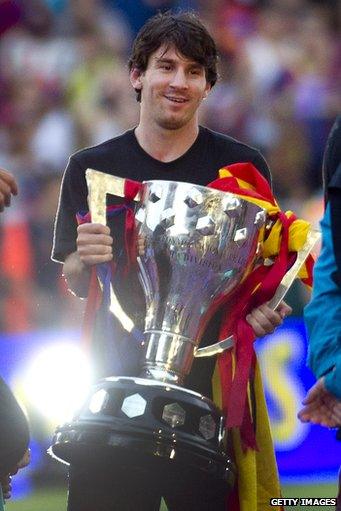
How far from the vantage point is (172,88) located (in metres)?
3.60

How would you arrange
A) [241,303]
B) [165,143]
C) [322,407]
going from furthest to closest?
[165,143], [241,303], [322,407]

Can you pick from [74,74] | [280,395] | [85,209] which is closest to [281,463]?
[280,395]

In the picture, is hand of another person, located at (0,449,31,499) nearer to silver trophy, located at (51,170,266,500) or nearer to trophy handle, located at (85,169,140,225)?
silver trophy, located at (51,170,266,500)

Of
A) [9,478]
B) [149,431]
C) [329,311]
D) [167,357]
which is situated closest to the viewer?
[329,311]

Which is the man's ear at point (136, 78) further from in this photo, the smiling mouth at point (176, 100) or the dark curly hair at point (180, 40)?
the smiling mouth at point (176, 100)

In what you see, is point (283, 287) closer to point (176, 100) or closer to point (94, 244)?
point (94, 244)

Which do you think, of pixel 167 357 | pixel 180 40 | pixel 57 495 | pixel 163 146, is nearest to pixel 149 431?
pixel 167 357

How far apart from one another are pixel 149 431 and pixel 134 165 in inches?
33.9

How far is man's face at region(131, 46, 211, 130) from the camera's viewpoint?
360 cm

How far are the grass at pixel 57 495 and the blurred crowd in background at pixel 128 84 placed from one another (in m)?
2.02

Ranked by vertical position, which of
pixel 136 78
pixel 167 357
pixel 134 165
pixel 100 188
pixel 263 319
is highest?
pixel 136 78

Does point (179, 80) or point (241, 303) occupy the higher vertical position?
point (179, 80)

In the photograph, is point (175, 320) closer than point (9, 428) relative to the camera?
No

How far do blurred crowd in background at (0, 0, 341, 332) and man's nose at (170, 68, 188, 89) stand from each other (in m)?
4.06
